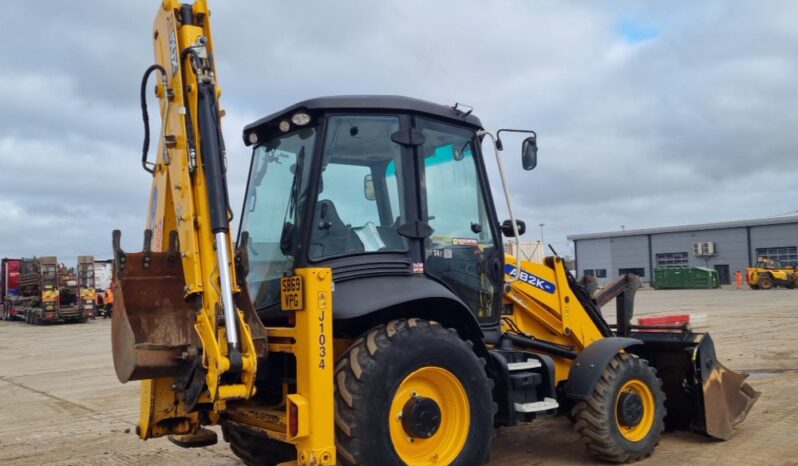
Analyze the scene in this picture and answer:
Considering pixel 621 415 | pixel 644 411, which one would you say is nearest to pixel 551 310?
pixel 621 415

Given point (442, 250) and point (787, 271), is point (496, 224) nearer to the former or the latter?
point (442, 250)

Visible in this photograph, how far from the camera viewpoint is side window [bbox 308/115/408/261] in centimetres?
457

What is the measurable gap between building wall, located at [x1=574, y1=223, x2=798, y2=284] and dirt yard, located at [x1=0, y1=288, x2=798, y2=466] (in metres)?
48.4

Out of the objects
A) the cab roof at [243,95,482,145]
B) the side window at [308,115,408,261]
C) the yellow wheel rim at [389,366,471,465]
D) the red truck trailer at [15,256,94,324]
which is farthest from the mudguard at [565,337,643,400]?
the red truck trailer at [15,256,94,324]

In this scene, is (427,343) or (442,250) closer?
(427,343)

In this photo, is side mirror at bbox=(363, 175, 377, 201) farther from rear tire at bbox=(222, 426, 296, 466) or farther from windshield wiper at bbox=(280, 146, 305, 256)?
Result: rear tire at bbox=(222, 426, 296, 466)

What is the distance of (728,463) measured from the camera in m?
5.55

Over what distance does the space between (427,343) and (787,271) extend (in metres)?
48.2

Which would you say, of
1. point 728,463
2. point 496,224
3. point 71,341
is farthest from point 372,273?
Answer: point 71,341

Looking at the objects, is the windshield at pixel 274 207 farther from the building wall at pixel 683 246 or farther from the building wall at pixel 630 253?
the building wall at pixel 630 253

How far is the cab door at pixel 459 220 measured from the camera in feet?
16.3

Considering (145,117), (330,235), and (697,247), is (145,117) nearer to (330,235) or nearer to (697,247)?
(330,235)

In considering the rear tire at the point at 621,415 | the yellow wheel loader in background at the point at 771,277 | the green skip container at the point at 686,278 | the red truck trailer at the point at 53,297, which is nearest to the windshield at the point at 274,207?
the rear tire at the point at 621,415

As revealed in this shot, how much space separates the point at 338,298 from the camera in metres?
4.30
